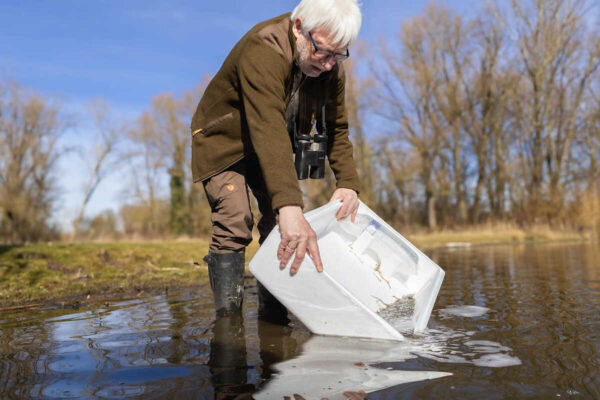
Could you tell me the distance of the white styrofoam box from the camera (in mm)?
1712

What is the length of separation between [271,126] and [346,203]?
0.59 metres

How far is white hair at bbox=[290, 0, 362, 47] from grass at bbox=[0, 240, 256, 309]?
2086 millimetres

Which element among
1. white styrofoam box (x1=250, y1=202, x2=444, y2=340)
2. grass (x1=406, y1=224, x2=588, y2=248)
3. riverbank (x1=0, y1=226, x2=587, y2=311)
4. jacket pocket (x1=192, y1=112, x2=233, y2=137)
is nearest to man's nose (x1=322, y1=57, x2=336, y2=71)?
jacket pocket (x1=192, y1=112, x2=233, y2=137)

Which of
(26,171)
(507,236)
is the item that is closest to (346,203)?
(507,236)

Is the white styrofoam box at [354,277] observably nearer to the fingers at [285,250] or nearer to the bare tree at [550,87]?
the fingers at [285,250]

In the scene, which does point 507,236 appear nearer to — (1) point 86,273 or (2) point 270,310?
(1) point 86,273

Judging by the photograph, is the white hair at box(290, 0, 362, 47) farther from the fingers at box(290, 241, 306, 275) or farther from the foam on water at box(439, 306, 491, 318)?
the foam on water at box(439, 306, 491, 318)

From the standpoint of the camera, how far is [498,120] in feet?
76.6

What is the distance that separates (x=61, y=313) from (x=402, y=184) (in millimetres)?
23049

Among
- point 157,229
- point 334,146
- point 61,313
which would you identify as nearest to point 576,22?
point 334,146

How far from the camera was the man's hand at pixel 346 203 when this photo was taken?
221 cm

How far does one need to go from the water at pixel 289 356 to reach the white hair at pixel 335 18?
1.24 metres

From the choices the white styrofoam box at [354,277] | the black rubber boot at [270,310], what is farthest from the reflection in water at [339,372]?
the black rubber boot at [270,310]

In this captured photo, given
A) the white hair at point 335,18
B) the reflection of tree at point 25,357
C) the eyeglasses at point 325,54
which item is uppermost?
the white hair at point 335,18
